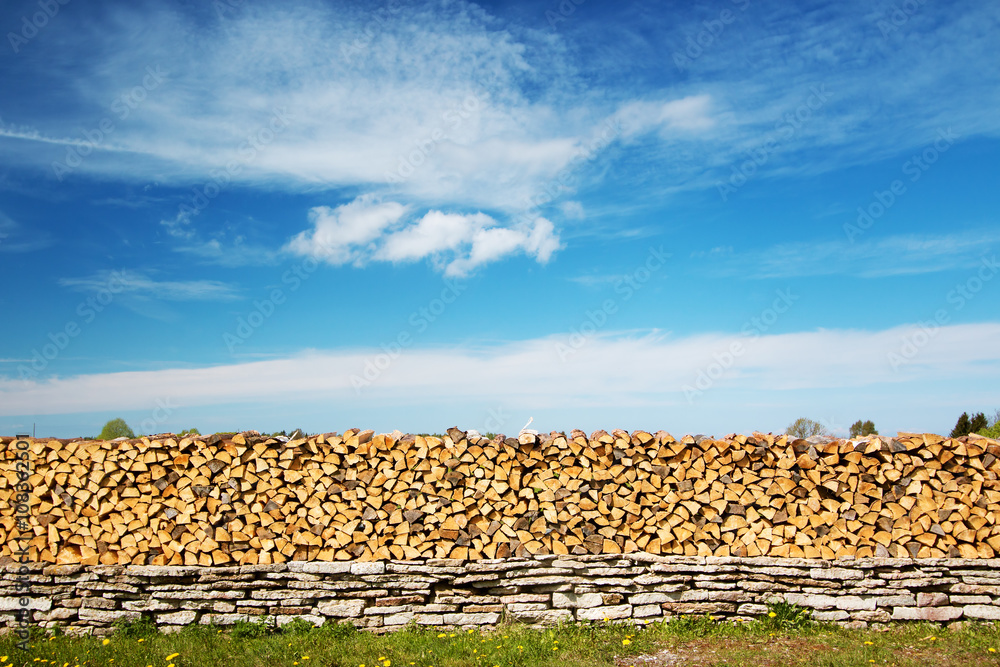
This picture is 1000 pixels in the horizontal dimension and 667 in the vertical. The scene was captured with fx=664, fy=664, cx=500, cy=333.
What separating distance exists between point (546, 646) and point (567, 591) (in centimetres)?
Result: 69

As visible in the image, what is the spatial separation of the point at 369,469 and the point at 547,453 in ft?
6.08

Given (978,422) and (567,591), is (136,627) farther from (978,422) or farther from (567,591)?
(978,422)

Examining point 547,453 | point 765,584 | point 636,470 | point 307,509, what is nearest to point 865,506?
point 765,584

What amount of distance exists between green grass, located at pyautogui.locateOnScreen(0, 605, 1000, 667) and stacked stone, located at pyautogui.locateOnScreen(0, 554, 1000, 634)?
127mm

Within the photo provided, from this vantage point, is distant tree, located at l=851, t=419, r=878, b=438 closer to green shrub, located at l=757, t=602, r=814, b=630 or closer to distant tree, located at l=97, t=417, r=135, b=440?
green shrub, located at l=757, t=602, r=814, b=630

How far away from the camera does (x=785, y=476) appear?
684 centimetres

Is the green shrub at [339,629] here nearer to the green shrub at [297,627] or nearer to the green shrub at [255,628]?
the green shrub at [297,627]

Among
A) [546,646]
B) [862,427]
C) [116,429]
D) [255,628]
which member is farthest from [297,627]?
[862,427]

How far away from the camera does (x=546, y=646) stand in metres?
6.07

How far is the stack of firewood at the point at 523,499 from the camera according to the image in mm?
6738

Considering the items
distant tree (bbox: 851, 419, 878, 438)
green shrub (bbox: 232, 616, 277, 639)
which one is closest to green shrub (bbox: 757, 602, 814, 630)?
green shrub (bbox: 232, 616, 277, 639)

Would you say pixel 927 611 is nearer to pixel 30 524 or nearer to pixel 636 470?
pixel 636 470

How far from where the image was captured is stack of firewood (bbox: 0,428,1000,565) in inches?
265

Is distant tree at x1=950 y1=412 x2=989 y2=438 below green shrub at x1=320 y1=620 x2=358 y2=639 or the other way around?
the other way around
